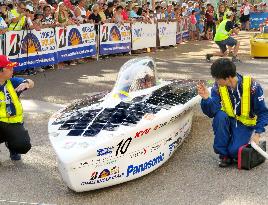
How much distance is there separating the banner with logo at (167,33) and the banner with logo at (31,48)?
675 cm

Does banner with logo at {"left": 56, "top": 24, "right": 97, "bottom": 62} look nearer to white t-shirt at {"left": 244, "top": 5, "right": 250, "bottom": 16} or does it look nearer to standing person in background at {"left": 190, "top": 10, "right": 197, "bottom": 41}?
standing person in background at {"left": 190, "top": 10, "right": 197, "bottom": 41}

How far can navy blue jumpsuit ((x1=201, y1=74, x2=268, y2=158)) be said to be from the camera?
5184mm

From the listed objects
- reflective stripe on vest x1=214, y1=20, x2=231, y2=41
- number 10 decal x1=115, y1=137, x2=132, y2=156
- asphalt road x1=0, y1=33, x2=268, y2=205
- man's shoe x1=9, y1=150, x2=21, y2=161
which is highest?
reflective stripe on vest x1=214, y1=20, x2=231, y2=41

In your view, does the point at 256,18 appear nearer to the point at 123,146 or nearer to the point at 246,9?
the point at 246,9

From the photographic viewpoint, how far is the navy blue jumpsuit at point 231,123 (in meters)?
5.18

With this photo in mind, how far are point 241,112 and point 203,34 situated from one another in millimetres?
19385

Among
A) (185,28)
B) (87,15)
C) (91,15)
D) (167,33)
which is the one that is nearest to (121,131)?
(91,15)

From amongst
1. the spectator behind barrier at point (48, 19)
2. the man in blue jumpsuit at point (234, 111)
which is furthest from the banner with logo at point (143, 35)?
the man in blue jumpsuit at point (234, 111)

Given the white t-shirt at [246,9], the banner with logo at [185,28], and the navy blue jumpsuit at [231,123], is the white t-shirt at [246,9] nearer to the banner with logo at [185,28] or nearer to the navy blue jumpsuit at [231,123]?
the banner with logo at [185,28]

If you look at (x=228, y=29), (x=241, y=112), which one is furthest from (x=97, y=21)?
(x=241, y=112)

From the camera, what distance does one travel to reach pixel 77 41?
1405cm

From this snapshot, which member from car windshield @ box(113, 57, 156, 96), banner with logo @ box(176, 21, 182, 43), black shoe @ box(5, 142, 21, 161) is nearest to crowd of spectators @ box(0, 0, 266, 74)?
banner with logo @ box(176, 21, 182, 43)

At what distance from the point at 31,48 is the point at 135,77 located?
6.71 meters

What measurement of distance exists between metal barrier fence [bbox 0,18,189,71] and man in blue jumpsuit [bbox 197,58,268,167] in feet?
23.3
